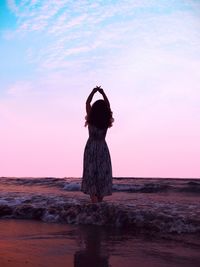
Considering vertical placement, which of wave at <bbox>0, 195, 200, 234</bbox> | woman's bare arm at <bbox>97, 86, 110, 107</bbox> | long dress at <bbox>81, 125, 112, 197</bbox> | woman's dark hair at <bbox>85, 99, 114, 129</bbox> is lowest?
wave at <bbox>0, 195, 200, 234</bbox>

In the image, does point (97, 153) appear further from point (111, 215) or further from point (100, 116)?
point (111, 215)

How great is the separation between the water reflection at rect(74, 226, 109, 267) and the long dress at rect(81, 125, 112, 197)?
65.2 inches

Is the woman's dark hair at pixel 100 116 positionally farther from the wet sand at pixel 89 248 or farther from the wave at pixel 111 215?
the wet sand at pixel 89 248

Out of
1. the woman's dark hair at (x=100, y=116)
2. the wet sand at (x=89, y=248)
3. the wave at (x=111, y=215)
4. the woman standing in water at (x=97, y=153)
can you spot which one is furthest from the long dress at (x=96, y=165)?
the wet sand at (x=89, y=248)

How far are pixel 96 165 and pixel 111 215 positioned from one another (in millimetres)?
1146

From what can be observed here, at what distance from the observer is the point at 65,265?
3.77 metres

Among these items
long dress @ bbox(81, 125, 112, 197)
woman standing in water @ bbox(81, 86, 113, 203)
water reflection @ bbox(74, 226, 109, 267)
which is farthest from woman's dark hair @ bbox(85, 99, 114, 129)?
water reflection @ bbox(74, 226, 109, 267)

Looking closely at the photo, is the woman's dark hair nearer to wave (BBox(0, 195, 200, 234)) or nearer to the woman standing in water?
the woman standing in water

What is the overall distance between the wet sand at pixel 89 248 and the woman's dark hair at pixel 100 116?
1.96 m

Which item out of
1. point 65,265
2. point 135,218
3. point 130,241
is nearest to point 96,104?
point 135,218

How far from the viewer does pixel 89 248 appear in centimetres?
456

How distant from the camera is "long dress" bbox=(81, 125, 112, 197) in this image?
7.38 metres

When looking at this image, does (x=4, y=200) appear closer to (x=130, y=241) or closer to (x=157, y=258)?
(x=130, y=241)

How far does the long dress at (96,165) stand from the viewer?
7.38 meters
